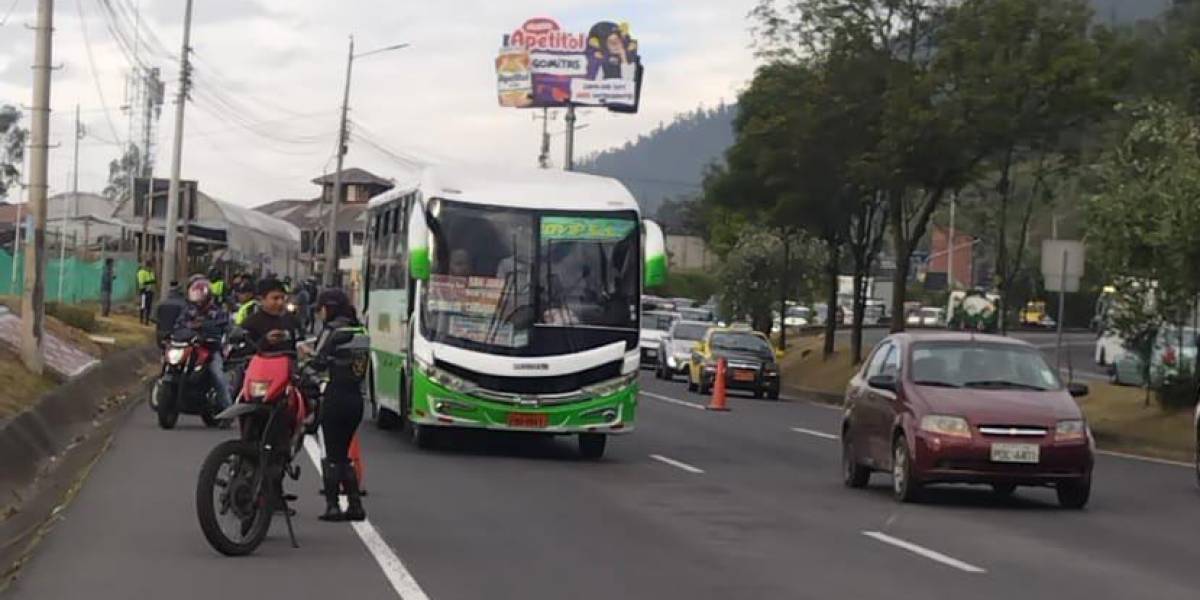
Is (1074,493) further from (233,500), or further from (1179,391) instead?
(1179,391)

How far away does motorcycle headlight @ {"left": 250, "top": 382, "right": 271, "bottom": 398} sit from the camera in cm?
1337

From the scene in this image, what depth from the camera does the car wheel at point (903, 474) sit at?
1805 centimetres

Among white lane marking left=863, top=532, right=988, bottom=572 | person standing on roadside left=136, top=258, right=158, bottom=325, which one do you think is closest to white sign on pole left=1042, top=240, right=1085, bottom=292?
white lane marking left=863, top=532, right=988, bottom=572

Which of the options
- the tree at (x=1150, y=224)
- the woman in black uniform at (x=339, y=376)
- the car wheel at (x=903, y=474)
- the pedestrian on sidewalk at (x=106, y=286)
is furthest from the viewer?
the pedestrian on sidewalk at (x=106, y=286)

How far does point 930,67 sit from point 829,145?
12.8ft

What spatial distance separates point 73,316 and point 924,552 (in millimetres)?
28942

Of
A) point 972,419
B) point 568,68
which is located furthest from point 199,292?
point 568,68

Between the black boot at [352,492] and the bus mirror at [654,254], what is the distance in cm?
767

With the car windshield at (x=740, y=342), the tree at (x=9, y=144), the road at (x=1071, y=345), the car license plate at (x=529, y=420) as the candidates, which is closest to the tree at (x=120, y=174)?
the tree at (x=9, y=144)

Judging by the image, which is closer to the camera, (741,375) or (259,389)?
(259,389)

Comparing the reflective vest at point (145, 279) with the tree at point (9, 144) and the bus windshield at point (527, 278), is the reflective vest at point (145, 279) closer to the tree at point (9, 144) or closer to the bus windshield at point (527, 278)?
the bus windshield at point (527, 278)

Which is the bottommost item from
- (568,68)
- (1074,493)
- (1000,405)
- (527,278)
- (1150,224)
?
(1074,493)

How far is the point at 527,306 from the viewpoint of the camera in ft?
72.5

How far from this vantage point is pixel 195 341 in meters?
24.2
